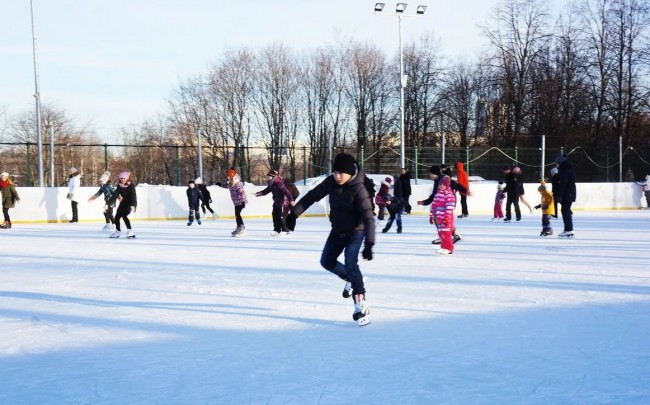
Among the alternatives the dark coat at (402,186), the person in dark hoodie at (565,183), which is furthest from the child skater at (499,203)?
the person in dark hoodie at (565,183)

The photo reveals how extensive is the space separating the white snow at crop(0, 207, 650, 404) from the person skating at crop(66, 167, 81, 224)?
950cm

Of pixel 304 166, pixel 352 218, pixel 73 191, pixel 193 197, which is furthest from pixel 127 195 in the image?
pixel 304 166

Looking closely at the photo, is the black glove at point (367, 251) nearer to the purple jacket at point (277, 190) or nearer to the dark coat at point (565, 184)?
the dark coat at point (565, 184)

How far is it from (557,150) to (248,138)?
16981 millimetres

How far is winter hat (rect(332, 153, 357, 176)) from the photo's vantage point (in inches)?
207

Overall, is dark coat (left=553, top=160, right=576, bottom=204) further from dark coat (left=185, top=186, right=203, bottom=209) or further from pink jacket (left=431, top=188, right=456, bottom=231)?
dark coat (left=185, top=186, right=203, bottom=209)

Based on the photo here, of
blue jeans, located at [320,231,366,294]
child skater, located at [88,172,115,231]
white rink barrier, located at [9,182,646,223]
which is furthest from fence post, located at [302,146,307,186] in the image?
blue jeans, located at [320,231,366,294]

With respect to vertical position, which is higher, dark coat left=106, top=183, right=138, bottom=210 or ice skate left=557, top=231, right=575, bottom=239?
dark coat left=106, top=183, right=138, bottom=210

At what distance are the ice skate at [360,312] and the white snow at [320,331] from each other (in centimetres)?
10

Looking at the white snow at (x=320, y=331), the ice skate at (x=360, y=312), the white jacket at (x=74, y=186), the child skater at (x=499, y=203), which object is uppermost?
the white jacket at (x=74, y=186)

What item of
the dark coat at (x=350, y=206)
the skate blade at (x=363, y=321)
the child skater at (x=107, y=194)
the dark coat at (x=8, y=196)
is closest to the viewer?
the skate blade at (x=363, y=321)

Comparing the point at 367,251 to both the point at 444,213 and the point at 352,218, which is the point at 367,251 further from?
the point at 444,213

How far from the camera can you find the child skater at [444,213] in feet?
33.4

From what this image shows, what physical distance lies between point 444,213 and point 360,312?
17.3 ft
